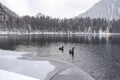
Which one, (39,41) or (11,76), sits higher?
(11,76)

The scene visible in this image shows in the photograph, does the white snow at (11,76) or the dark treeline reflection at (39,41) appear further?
the dark treeline reflection at (39,41)

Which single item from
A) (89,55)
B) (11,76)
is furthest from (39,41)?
(11,76)

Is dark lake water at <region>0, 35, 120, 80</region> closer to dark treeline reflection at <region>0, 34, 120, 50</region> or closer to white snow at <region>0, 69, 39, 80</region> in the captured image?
dark treeline reflection at <region>0, 34, 120, 50</region>

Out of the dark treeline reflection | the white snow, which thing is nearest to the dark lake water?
the dark treeline reflection

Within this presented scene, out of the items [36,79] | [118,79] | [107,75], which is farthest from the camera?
[107,75]

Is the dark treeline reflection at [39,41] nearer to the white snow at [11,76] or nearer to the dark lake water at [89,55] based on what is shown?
the dark lake water at [89,55]

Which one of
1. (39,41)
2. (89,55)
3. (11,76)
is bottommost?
(89,55)

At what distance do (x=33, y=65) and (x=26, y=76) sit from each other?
0.31m

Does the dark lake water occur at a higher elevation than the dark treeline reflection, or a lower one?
lower

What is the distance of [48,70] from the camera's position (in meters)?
2.13

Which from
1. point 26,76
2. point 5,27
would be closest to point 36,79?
point 26,76

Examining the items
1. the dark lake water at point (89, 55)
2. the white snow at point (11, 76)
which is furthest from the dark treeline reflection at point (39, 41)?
the white snow at point (11, 76)

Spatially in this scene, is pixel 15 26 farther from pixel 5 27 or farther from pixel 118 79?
pixel 118 79

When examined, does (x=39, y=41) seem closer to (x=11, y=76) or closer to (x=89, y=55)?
(x=89, y=55)
